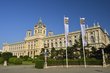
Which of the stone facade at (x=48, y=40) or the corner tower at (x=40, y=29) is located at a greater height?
the corner tower at (x=40, y=29)

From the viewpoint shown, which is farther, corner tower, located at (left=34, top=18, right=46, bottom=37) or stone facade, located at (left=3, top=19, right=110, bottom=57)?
corner tower, located at (left=34, top=18, right=46, bottom=37)

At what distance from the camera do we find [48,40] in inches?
3863

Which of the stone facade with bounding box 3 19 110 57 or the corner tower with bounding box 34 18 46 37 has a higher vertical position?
the corner tower with bounding box 34 18 46 37

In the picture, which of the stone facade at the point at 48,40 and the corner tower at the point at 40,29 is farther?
the corner tower at the point at 40,29

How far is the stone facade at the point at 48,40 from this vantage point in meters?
76.3

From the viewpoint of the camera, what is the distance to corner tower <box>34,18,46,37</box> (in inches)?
4039

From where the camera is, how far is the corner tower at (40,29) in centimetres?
10260

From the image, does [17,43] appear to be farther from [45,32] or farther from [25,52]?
[45,32]

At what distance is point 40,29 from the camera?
103m

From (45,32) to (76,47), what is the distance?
56.2 m

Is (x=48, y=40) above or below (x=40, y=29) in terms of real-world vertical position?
below

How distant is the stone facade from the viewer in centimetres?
7631

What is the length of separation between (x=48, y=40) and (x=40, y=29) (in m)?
9.49

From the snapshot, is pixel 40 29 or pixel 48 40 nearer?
pixel 48 40
